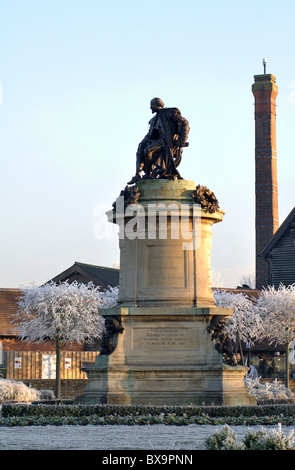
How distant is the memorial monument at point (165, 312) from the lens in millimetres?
20094

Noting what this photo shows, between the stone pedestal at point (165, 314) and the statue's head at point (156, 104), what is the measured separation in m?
2.07

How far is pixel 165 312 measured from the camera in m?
20.3

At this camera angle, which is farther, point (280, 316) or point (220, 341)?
point (280, 316)

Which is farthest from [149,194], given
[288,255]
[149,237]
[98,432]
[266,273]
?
[266,273]

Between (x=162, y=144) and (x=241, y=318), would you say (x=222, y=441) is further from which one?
(x=241, y=318)

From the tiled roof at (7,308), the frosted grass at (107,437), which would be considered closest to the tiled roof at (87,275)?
the tiled roof at (7,308)

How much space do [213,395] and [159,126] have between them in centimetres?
664

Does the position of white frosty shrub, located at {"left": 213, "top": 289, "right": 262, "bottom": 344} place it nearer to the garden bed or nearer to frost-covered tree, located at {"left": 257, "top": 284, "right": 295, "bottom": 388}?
frost-covered tree, located at {"left": 257, "top": 284, "right": 295, "bottom": 388}

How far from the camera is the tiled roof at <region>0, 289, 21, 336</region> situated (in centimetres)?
5066

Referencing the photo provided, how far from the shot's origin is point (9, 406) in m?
18.2

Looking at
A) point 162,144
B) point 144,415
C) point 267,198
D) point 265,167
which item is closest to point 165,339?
point 144,415

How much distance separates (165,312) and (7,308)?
3353 centimetres

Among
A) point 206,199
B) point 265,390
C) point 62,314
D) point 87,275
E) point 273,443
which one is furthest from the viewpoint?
point 87,275

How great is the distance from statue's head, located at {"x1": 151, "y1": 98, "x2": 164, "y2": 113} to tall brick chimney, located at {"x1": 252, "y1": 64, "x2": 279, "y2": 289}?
→ 42671 mm
